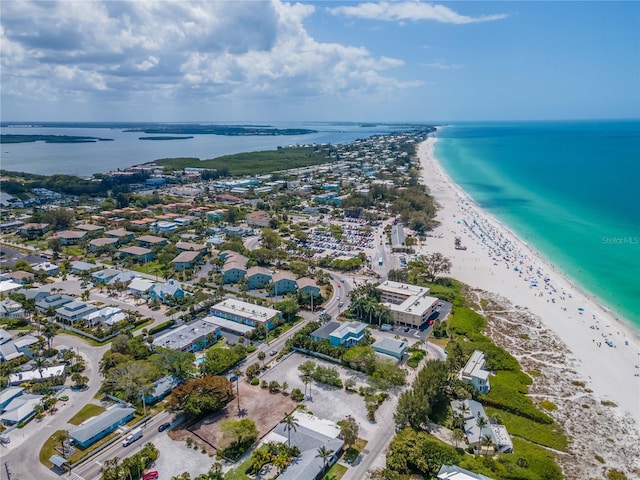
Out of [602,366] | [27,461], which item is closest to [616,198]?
[602,366]

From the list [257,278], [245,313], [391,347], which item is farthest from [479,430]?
[257,278]

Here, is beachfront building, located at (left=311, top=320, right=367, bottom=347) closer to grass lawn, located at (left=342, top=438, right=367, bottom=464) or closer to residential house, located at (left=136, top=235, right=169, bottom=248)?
grass lawn, located at (left=342, top=438, right=367, bottom=464)

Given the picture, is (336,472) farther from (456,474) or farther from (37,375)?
(37,375)

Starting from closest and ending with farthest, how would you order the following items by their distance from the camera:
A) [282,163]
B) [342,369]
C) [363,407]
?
1. [363,407]
2. [342,369]
3. [282,163]

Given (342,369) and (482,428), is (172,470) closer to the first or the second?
(342,369)

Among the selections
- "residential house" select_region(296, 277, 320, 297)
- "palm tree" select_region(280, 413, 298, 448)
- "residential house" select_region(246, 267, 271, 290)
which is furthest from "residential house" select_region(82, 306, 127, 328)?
"palm tree" select_region(280, 413, 298, 448)

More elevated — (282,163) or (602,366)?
(282,163)

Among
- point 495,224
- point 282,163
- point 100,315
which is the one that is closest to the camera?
point 100,315
